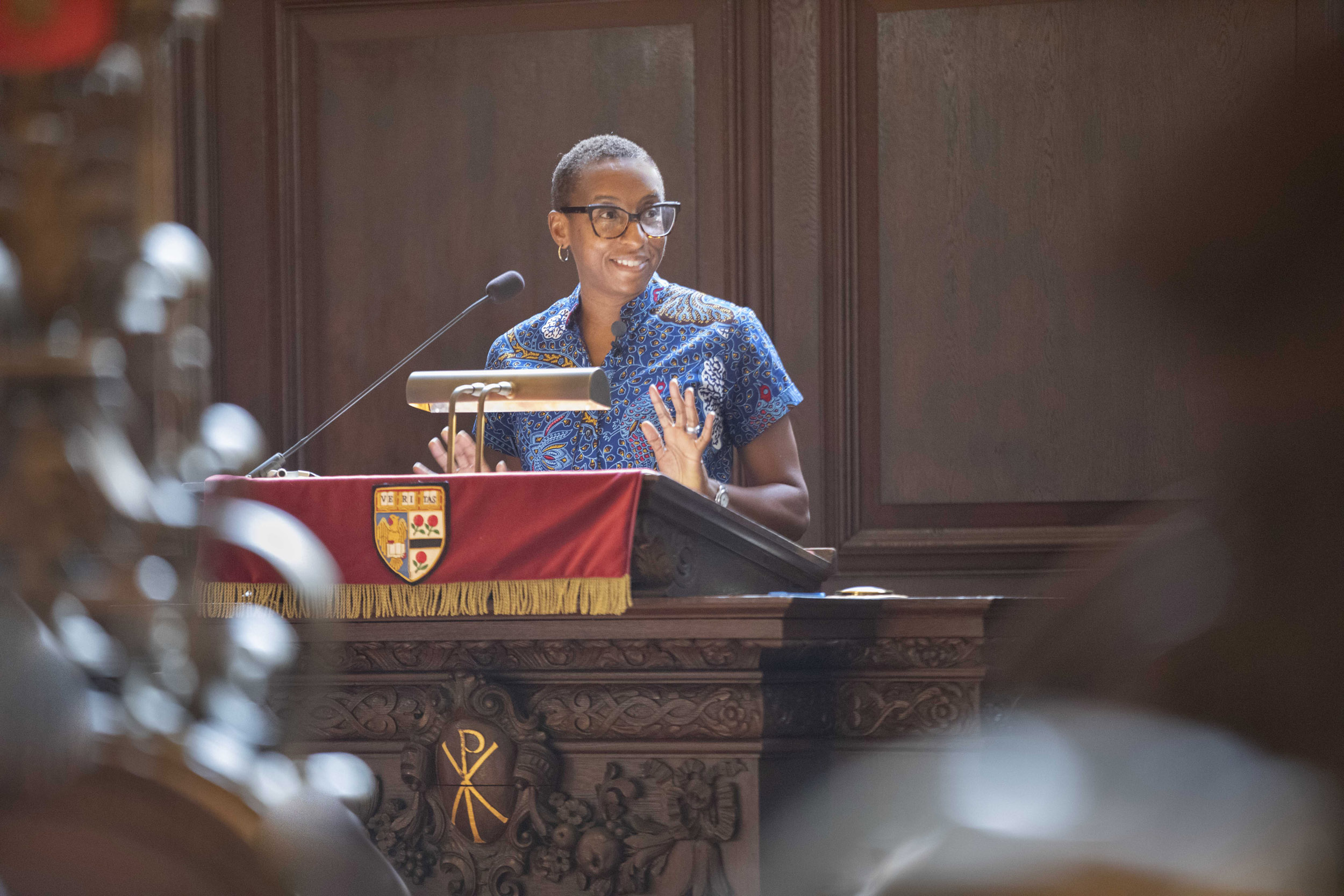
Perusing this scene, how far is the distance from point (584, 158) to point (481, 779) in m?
1.46

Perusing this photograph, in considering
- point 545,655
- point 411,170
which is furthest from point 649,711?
point 411,170

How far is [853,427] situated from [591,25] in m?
1.60

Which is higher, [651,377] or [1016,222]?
[1016,222]

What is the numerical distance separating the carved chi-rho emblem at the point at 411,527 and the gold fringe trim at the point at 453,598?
0.11 feet

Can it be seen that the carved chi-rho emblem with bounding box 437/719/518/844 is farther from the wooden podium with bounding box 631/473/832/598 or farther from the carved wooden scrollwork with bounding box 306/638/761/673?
the wooden podium with bounding box 631/473/832/598

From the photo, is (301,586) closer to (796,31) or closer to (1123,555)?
(1123,555)

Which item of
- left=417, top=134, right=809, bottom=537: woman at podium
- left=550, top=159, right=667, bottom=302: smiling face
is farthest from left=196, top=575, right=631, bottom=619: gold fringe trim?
left=550, top=159, right=667, bottom=302: smiling face


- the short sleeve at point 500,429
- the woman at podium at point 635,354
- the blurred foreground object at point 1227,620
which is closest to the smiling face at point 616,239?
the woman at podium at point 635,354

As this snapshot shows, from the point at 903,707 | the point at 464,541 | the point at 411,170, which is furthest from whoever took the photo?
the point at 411,170

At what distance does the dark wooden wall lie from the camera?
14.6ft

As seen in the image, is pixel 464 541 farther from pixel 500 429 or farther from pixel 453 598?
pixel 500 429

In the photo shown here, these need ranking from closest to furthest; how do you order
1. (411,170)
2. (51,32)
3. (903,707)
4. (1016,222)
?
(51,32) < (903,707) < (1016,222) < (411,170)

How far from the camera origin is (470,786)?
224 centimetres

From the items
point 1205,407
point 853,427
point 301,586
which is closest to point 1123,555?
point 1205,407
